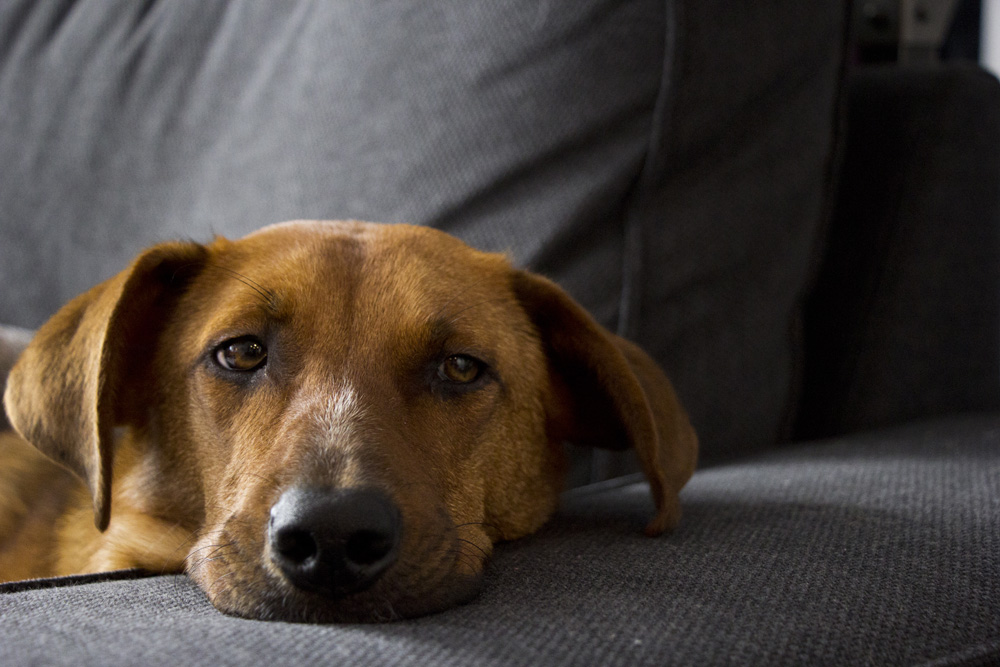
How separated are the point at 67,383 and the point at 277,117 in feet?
4.36

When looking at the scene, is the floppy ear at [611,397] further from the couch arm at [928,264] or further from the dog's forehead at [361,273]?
the couch arm at [928,264]

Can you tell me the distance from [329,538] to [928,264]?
93.0 inches

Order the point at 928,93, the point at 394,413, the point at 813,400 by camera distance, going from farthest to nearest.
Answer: the point at 813,400
the point at 928,93
the point at 394,413

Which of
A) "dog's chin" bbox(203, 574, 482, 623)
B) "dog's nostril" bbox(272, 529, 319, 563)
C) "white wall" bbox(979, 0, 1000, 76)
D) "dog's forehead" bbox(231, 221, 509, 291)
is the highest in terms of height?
"white wall" bbox(979, 0, 1000, 76)

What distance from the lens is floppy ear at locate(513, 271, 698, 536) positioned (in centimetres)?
173

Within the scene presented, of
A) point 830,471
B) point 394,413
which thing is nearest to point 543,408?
point 394,413

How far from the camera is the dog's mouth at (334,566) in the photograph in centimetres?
121

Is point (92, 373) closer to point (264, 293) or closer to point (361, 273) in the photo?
point (264, 293)

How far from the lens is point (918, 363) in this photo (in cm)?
272

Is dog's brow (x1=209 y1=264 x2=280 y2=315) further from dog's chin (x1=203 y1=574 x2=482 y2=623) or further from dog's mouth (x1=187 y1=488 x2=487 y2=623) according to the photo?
dog's chin (x1=203 y1=574 x2=482 y2=623)

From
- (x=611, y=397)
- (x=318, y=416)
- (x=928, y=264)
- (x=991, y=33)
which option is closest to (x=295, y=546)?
(x=318, y=416)

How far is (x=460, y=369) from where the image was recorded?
174 centimetres

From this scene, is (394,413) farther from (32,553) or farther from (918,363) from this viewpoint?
(918,363)

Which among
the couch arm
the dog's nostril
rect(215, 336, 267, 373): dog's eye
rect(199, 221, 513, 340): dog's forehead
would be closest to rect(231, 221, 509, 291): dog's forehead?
rect(199, 221, 513, 340): dog's forehead
